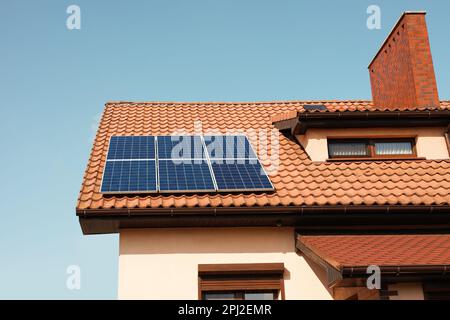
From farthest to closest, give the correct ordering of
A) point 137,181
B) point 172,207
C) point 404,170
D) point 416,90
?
1. point 416,90
2. point 404,170
3. point 137,181
4. point 172,207

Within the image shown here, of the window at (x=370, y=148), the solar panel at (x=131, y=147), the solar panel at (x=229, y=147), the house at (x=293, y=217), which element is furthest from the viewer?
the window at (x=370, y=148)

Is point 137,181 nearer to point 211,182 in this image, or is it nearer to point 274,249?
point 211,182

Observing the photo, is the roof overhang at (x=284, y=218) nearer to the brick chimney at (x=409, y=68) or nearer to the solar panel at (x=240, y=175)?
the solar panel at (x=240, y=175)

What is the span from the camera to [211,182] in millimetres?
12109

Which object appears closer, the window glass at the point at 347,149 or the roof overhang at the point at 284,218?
the roof overhang at the point at 284,218

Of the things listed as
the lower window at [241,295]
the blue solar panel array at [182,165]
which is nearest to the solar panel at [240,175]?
the blue solar panel array at [182,165]

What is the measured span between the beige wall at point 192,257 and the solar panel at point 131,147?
2237 mm

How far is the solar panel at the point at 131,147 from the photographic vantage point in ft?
43.1

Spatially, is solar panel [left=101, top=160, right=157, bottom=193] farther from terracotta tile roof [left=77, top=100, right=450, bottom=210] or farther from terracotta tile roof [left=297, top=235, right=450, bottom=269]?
terracotta tile roof [left=297, top=235, right=450, bottom=269]

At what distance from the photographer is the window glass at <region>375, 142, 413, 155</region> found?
14.4 m
